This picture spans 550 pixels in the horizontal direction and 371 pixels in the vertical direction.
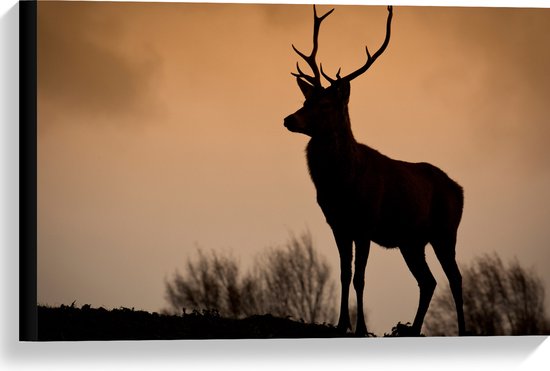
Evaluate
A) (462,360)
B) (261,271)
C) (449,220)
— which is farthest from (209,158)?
(462,360)

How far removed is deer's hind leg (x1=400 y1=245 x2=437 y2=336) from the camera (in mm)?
4391

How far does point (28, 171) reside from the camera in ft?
13.8

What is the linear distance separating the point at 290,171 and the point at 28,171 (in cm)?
111

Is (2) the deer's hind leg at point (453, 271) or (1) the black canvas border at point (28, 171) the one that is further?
(2) the deer's hind leg at point (453, 271)

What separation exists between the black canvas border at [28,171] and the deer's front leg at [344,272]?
1279 millimetres

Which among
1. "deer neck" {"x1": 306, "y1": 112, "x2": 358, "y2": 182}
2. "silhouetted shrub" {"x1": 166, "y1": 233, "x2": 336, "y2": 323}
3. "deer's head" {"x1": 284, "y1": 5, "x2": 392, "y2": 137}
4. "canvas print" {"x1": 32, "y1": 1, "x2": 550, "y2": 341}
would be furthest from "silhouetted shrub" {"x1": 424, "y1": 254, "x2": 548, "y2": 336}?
"deer's head" {"x1": 284, "y1": 5, "x2": 392, "y2": 137}

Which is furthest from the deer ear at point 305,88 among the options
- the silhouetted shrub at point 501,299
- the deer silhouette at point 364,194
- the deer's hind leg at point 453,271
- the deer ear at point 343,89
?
the silhouetted shrub at point 501,299

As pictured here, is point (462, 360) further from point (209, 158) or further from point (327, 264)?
point (209, 158)

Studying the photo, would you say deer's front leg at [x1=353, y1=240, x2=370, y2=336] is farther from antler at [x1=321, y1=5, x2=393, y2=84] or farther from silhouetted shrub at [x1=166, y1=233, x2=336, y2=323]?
antler at [x1=321, y1=5, x2=393, y2=84]

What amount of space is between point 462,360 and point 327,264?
717 millimetres

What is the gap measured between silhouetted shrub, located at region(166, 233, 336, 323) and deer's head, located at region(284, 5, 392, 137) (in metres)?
0.47

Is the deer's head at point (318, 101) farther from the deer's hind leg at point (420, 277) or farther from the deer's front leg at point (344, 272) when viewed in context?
the deer's hind leg at point (420, 277)

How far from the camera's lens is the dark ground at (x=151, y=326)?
4184 mm

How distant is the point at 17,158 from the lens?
165 inches
